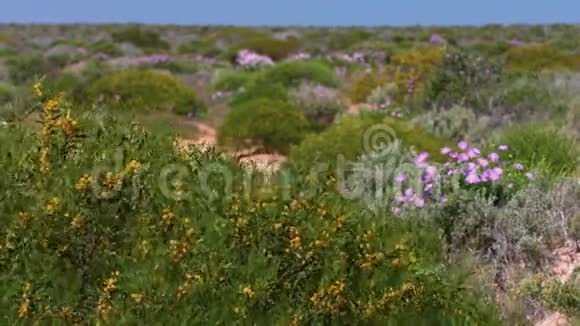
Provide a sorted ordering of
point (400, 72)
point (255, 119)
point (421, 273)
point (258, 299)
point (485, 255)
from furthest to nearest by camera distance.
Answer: point (400, 72) < point (255, 119) < point (485, 255) < point (421, 273) < point (258, 299)

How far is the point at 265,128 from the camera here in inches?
478

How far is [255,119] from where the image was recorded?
12.3 meters

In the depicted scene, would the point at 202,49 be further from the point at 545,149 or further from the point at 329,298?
the point at 329,298

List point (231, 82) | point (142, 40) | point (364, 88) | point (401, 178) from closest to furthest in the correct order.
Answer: point (401, 178) → point (364, 88) → point (231, 82) → point (142, 40)

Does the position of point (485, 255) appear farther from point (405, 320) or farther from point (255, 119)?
point (255, 119)

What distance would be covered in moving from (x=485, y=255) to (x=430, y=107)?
7713mm

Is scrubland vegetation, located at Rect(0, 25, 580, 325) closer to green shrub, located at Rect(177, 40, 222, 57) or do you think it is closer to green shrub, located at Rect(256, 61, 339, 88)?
green shrub, located at Rect(256, 61, 339, 88)

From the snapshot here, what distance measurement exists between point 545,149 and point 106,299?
5.70 metres

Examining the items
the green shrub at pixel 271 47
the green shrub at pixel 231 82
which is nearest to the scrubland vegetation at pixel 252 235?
the green shrub at pixel 231 82

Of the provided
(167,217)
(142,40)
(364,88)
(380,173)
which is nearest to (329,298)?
(167,217)

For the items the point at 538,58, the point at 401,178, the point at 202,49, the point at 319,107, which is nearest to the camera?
the point at 401,178

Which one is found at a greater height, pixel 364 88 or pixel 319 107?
pixel 364 88

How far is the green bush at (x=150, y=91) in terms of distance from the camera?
15922 mm

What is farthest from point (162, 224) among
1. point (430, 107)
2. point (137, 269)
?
point (430, 107)
